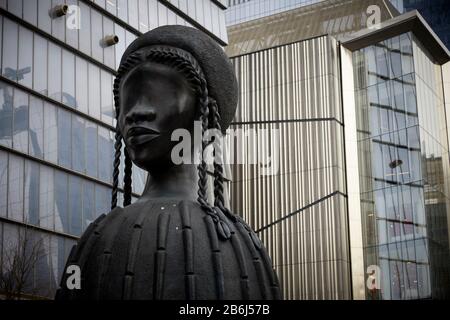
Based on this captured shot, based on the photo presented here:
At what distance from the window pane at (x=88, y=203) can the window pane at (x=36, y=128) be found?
3210 mm

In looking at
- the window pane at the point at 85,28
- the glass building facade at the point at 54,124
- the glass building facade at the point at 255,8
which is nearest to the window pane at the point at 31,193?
the glass building facade at the point at 54,124

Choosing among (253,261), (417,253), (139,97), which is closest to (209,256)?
(253,261)

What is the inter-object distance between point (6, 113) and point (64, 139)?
3.35 m

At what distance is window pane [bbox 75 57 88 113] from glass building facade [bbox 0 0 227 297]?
0.16 feet

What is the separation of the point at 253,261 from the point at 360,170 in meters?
49.6

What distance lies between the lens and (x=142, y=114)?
6.36 metres

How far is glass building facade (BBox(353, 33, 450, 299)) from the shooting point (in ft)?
172

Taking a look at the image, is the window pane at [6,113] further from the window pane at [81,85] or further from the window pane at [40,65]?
the window pane at [81,85]

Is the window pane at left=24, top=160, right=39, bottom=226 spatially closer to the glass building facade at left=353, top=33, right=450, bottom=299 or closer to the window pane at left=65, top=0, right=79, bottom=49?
the window pane at left=65, top=0, right=79, bottom=49

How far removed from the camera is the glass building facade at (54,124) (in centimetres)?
3638

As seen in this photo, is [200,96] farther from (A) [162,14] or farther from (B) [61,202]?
(A) [162,14]

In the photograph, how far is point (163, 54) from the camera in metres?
6.45

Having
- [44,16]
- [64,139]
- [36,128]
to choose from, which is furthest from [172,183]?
[44,16]

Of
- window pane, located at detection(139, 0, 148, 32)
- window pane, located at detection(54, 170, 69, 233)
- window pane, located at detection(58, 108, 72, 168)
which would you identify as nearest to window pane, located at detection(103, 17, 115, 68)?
window pane, located at detection(139, 0, 148, 32)
